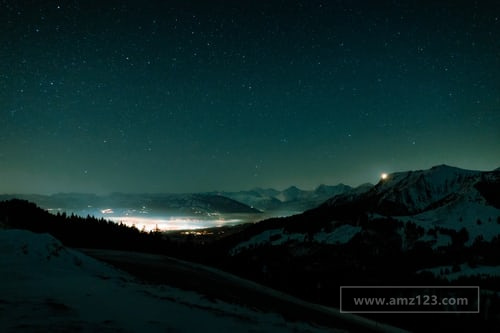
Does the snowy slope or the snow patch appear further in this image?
the snow patch

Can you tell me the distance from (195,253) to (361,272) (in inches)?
2578

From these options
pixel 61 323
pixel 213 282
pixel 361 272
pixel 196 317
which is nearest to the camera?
pixel 61 323

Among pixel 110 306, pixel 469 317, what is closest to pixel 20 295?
pixel 110 306

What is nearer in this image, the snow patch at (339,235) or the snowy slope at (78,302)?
the snowy slope at (78,302)

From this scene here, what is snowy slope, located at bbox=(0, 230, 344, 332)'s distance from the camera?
5824mm

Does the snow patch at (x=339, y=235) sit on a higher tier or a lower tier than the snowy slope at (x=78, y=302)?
lower

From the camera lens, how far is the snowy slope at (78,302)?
582 centimetres

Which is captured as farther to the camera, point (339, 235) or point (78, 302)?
point (339, 235)

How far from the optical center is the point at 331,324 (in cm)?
1386

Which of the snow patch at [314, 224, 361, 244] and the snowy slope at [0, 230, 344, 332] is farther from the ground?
the snowy slope at [0, 230, 344, 332]

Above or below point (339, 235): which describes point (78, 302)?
above

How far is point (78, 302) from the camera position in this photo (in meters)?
6.96

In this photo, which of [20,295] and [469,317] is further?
[469,317]

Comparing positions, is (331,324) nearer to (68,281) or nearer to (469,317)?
(68,281)
